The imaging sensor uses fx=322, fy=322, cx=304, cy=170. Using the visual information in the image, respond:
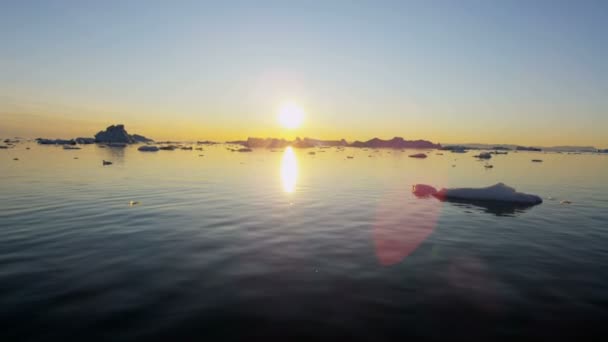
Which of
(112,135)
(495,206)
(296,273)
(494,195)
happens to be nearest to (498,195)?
(494,195)

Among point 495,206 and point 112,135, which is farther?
point 112,135

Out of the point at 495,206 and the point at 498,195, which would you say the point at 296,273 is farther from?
the point at 498,195

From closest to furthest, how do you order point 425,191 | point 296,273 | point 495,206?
point 296,273, point 495,206, point 425,191

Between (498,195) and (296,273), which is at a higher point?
(498,195)

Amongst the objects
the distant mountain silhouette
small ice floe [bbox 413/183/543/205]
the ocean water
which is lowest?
the ocean water

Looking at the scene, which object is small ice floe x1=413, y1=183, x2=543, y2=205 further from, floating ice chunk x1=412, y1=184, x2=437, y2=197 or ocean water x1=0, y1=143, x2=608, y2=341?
ocean water x1=0, y1=143, x2=608, y2=341

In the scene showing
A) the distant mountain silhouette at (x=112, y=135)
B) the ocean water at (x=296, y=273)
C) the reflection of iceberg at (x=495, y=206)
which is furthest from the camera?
the distant mountain silhouette at (x=112, y=135)

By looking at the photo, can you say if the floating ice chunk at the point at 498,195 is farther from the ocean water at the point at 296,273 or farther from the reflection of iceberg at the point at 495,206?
the ocean water at the point at 296,273

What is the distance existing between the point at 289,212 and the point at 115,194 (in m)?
13.3

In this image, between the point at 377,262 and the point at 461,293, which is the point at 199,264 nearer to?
the point at 377,262

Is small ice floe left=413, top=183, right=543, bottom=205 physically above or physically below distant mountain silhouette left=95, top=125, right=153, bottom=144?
below

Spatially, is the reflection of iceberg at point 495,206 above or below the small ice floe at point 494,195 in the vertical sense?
below

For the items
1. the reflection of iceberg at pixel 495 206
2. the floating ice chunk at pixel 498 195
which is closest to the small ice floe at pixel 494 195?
the floating ice chunk at pixel 498 195

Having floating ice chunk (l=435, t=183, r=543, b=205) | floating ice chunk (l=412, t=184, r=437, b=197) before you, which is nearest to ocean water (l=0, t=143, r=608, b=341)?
floating ice chunk (l=435, t=183, r=543, b=205)
